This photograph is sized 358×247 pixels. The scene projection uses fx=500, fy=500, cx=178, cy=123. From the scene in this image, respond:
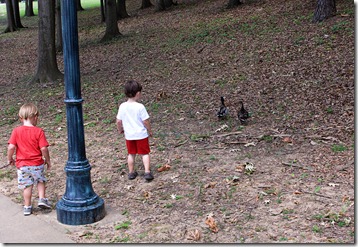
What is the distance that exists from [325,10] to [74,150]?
11.0m

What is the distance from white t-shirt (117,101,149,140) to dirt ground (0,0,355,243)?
631 millimetres

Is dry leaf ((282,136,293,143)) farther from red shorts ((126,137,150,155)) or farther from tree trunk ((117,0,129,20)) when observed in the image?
tree trunk ((117,0,129,20))

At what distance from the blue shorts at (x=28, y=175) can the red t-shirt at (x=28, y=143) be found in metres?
0.06

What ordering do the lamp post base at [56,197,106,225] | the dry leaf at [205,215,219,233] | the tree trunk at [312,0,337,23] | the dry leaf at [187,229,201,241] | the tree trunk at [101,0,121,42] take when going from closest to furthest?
the dry leaf at [187,229,201,241], the dry leaf at [205,215,219,233], the lamp post base at [56,197,106,225], the tree trunk at [312,0,337,23], the tree trunk at [101,0,121,42]

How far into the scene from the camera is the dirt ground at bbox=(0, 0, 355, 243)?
16.8ft

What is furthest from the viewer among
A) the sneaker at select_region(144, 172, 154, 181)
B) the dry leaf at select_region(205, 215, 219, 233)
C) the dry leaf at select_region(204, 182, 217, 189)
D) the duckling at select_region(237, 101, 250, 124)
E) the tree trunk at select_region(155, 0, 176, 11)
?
the tree trunk at select_region(155, 0, 176, 11)

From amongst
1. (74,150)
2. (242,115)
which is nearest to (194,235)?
(74,150)

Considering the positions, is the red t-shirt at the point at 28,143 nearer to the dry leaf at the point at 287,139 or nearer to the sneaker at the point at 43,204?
the sneaker at the point at 43,204

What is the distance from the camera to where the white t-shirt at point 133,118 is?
20.5 ft

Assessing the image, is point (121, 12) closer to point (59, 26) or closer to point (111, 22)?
point (111, 22)

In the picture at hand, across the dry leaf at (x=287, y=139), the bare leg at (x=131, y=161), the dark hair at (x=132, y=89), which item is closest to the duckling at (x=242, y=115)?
the dry leaf at (x=287, y=139)

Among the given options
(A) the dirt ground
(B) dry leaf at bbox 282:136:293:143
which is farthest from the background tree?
(B) dry leaf at bbox 282:136:293:143

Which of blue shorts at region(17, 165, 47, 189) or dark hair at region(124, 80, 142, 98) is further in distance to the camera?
dark hair at region(124, 80, 142, 98)

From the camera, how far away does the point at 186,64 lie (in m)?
13.9
